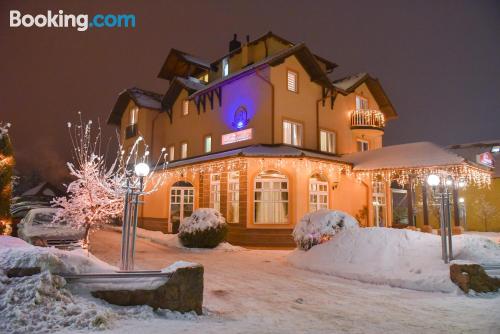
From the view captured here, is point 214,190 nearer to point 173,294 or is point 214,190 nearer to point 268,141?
point 268,141

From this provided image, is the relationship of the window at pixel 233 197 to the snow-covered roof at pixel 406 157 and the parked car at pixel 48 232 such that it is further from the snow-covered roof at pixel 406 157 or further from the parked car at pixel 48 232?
the parked car at pixel 48 232

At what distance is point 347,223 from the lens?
13.0m

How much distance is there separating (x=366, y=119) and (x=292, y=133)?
5.67 m

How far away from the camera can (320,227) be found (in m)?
12.8

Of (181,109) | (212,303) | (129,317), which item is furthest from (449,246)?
(181,109)

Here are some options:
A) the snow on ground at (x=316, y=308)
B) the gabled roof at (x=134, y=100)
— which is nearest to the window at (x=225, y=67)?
the gabled roof at (x=134, y=100)

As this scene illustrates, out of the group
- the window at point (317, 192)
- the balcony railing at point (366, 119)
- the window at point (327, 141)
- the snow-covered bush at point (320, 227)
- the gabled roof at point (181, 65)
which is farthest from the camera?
the gabled roof at point (181, 65)

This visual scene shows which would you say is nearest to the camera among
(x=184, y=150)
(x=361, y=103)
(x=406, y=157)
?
(x=406, y=157)

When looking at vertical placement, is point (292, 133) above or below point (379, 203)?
above

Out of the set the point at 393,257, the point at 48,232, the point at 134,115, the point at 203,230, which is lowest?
the point at 393,257

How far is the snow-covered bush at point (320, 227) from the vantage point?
1266 centimetres

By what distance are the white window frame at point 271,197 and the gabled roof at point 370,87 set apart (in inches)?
265

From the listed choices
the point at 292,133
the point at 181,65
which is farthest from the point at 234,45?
the point at 292,133

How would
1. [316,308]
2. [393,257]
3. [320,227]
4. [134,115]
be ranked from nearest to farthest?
1. [316,308]
2. [393,257]
3. [320,227]
4. [134,115]
